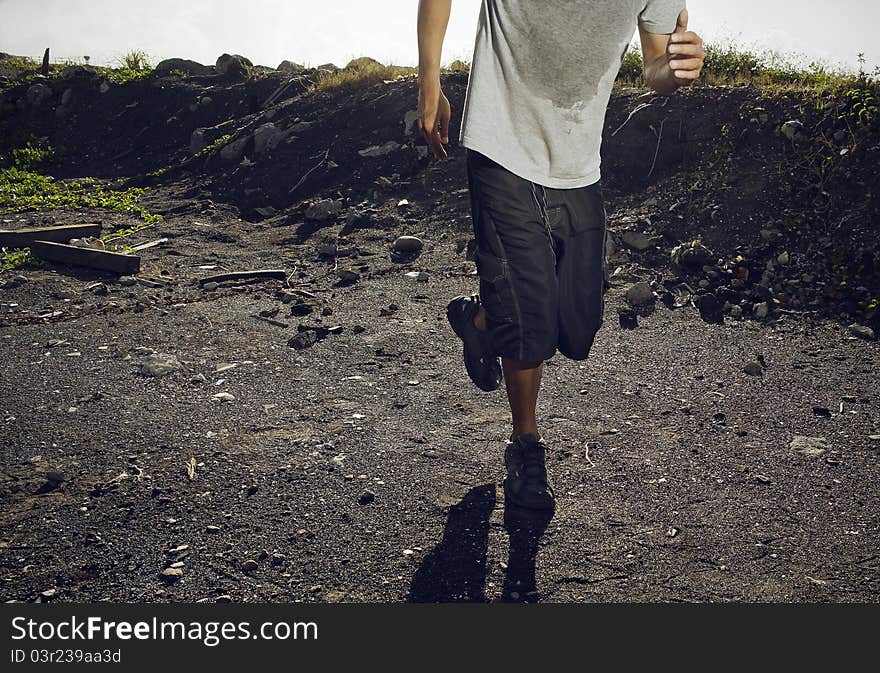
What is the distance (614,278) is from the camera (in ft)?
18.2

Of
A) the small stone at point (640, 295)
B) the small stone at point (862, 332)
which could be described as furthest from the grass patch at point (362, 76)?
the small stone at point (862, 332)

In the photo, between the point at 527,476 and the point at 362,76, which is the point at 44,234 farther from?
the point at 527,476

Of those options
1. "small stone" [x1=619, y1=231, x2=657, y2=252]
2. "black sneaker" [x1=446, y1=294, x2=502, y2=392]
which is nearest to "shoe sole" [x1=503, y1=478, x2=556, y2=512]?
"black sneaker" [x1=446, y1=294, x2=502, y2=392]

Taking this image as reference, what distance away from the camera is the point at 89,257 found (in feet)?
19.9

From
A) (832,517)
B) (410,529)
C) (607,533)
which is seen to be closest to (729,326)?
(832,517)

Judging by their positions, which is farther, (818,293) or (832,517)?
(818,293)

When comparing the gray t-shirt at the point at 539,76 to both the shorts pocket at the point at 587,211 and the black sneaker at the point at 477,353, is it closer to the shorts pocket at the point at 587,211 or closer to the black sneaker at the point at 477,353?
the shorts pocket at the point at 587,211

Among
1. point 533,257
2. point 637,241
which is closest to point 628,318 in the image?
point 637,241

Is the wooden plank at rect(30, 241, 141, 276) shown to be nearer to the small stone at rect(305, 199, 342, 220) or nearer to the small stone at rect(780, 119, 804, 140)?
the small stone at rect(305, 199, 342, 220)

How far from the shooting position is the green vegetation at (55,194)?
8.53 m

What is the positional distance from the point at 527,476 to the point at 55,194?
8710 millimetres

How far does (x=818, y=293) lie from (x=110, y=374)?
4311 mm

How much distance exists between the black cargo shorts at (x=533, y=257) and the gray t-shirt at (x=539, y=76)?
83mm

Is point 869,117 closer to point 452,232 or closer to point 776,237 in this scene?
point 776,237
